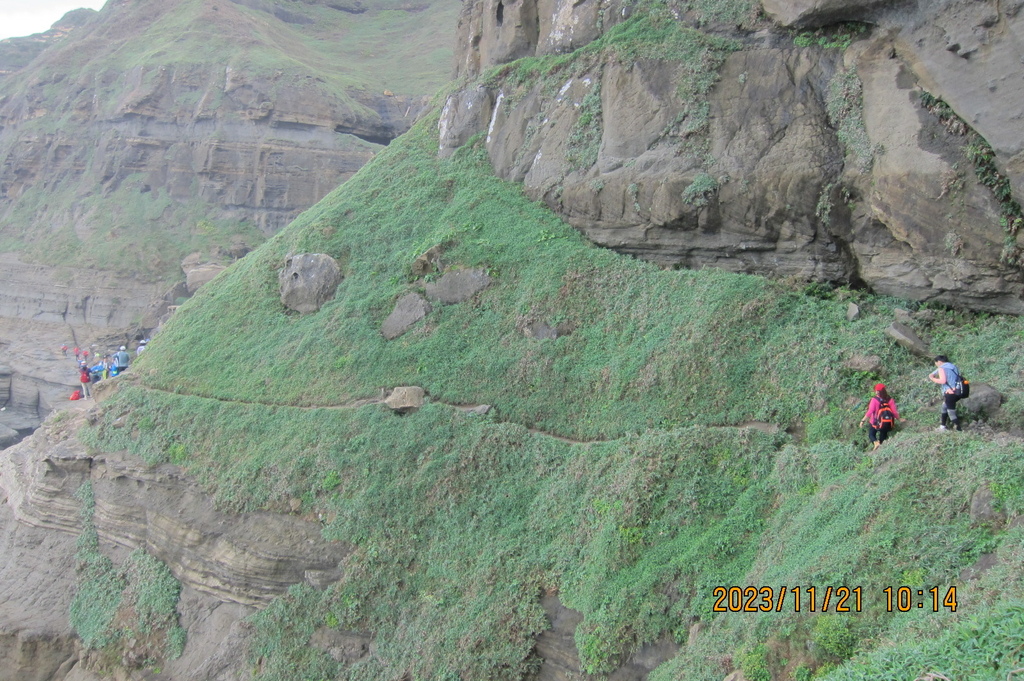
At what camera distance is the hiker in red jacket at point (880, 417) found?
31.0ft

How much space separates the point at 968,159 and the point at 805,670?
7978 mm

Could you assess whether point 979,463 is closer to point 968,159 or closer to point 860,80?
point 968,159

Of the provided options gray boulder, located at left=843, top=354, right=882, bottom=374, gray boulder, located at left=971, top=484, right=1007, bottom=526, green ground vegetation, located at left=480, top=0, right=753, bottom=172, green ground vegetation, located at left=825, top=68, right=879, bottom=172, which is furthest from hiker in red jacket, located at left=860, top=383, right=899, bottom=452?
green ground vegetation, located at left=480, top=0, right=753, bottom=172

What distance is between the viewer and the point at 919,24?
11.1 meters

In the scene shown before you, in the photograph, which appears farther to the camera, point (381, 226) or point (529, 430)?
point (381, 226)

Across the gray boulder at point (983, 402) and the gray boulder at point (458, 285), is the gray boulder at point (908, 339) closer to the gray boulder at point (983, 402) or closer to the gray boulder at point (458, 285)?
the gray boulder at point (983, 402)

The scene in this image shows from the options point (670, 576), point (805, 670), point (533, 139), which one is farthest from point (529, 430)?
point (533, 139)

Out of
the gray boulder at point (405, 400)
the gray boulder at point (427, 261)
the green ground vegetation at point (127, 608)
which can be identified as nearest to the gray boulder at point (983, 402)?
the gray boulder at point (405, 400)

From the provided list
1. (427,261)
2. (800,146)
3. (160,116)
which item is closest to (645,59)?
(800,146)

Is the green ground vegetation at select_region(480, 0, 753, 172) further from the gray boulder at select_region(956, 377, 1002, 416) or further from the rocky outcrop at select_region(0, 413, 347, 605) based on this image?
the rocky outcrop at select_region(0, 413, 347, 605)

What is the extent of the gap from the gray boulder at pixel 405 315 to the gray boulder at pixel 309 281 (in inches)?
78.9

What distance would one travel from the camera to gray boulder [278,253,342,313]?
1686 cm

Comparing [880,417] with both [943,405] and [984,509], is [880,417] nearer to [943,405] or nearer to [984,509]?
[943,405]

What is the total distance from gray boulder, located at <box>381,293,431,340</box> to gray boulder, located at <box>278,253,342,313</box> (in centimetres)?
200
